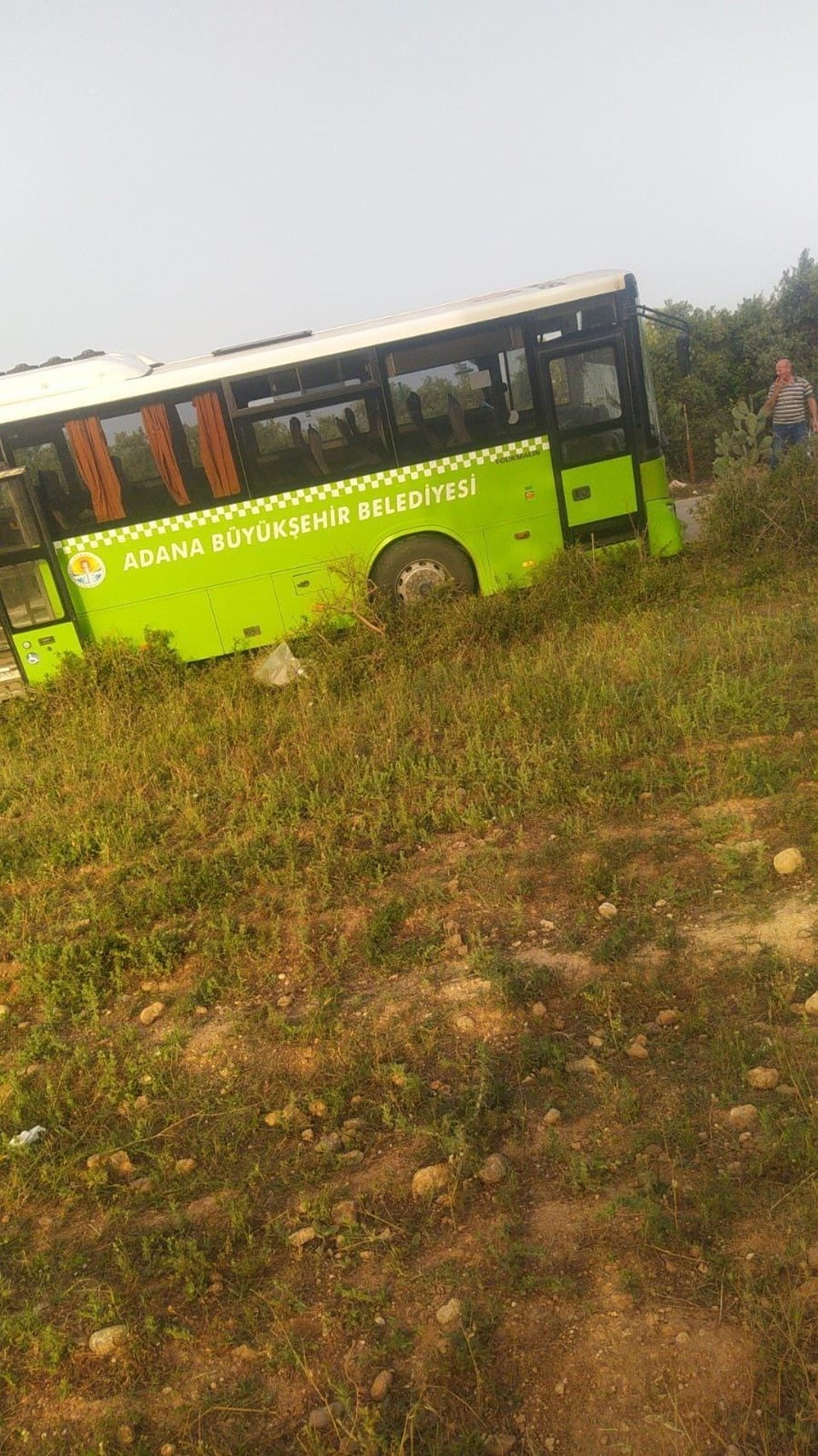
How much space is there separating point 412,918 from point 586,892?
0.79 meters

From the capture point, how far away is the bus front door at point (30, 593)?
9141 mm

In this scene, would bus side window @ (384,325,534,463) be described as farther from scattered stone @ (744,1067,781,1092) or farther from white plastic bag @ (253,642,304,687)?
scattered stone @ (744,1067,781,1092)

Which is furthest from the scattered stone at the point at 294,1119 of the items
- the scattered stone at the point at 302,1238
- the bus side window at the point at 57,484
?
the bus side window at the point at 57,484

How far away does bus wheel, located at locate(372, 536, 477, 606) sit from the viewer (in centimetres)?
970

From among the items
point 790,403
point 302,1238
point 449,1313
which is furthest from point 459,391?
point 449,1313

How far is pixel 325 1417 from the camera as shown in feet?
7.45

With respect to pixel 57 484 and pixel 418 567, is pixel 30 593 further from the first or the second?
pixel 418 567

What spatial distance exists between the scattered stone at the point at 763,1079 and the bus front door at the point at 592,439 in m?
7.37

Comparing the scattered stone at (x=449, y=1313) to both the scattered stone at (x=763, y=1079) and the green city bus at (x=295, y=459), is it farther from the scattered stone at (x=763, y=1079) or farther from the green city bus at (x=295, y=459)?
the green city bus at (x=295, y=459)

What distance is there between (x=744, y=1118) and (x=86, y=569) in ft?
26.9

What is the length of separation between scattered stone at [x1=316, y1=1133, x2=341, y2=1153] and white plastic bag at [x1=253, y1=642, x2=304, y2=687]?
5.57 metres

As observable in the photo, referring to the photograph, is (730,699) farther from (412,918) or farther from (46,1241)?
(46,1241)

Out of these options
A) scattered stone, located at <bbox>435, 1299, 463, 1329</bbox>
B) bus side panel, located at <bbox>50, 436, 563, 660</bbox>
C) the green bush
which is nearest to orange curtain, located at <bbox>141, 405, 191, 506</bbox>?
bus side panel, located at <bbox>50, 436, 563, 660</bbox>

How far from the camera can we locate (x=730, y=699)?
5688 mm
